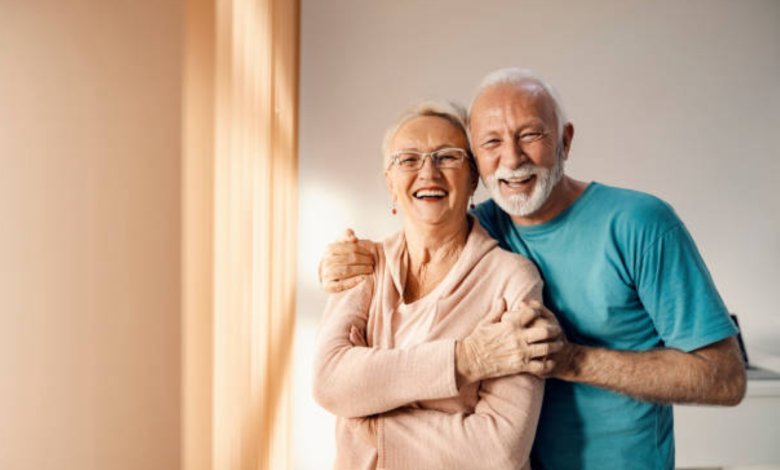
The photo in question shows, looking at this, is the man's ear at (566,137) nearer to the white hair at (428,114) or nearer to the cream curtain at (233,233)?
the white hair at (428,114)

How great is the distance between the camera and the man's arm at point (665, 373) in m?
1.21

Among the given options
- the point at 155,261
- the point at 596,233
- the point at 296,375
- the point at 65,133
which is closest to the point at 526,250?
the point at 596,233

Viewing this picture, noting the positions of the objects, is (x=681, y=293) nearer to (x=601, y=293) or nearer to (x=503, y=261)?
(x=601, y=293)

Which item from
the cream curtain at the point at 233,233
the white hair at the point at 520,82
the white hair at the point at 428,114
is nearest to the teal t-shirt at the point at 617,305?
the white hair at the point at 520,82

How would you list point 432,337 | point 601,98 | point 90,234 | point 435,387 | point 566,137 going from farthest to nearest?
point 601,98 < point 566,137 < point 432,337 < point 435,387 < point 90,234

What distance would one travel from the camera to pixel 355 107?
3.27 meters

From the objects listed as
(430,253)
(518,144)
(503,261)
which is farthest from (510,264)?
(518,144)

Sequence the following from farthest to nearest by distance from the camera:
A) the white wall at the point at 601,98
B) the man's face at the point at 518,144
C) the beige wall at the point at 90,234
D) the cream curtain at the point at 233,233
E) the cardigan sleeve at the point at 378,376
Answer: the white wall at the point at 601,98 → the man's face at the point at 518,144 → the cardigan sleeve at the point at 378,376 → the cream curtain at the point at 233,233 → the beige wall at the point at 90,234

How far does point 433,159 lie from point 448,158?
0.05 m

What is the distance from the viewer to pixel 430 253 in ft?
4.46

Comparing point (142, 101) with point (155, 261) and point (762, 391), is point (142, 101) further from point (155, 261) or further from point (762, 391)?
point (762, 391)

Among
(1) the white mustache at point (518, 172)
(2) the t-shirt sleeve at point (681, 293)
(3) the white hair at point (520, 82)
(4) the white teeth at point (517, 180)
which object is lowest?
(2) the t-shirt sleeve at point (681, 293)

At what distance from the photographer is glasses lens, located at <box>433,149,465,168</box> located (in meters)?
1.30

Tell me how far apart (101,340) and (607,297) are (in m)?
1.14
